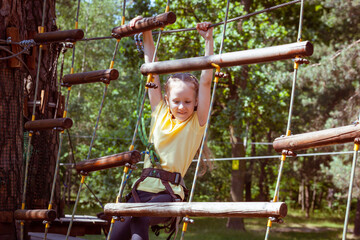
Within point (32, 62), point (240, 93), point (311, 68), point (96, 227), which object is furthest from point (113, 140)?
point (32, 62)

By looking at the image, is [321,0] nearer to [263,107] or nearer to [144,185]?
[263,107]

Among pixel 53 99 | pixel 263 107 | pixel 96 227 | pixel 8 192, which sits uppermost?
pixel 263 107

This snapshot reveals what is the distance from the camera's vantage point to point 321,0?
480 inches

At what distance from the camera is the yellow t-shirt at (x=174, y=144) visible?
2.55 m

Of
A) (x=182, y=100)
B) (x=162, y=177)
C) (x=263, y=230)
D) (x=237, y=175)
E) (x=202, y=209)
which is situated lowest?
(x=263, y=230)

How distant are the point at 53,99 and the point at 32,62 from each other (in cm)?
130

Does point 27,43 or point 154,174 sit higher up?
point 27,43

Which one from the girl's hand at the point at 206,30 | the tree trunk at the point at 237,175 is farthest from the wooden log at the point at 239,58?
the tree trunk at the point at 237,175

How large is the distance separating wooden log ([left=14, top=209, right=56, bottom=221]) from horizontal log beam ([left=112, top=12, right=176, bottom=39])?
110 centimetres

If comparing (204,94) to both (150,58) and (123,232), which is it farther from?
(123,232)

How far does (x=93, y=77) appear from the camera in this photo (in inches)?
120

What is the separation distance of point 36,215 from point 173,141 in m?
1.02

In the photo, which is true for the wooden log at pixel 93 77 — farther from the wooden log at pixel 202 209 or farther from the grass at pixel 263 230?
the grass at pixel 263 230

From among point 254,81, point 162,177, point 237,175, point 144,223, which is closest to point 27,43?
point 162,177
